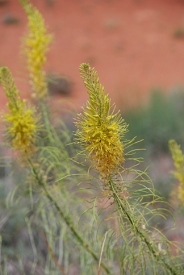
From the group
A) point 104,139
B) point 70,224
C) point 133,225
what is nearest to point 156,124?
point 70,224

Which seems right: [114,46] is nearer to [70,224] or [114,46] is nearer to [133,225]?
[70,224]

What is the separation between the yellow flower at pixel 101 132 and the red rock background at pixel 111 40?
10.6 meters

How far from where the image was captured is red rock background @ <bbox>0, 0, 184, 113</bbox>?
14.6 meters

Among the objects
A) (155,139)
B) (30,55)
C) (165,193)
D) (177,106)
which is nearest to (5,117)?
(30,55)

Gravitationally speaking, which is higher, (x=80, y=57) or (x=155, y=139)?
(x=80, y=57)

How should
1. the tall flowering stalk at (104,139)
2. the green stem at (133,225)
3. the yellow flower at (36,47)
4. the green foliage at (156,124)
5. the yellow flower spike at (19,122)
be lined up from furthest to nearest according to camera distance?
the green foliage at (156,124), the yellow flower at (36,47), the yellow flower spike at (19,122), the green stem at (133,225), the tall flowering stalk at (104,139)

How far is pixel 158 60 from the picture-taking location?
51.3 ft

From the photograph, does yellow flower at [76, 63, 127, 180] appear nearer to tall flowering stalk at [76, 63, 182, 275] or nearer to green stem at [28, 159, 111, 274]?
tall flowering stalk at [76, 63, 182, 275]

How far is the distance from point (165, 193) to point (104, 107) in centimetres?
421

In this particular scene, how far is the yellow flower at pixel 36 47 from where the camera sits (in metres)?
3.03

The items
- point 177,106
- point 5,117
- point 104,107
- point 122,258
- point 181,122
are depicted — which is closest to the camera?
point 104,107

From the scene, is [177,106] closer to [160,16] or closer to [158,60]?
[158,60]

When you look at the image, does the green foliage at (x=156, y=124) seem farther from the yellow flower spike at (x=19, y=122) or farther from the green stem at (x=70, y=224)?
the yellow flower spike at (x=19, y=122)

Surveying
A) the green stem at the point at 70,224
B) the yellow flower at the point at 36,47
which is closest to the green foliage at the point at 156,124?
the yellow flower at the point at 36,47
